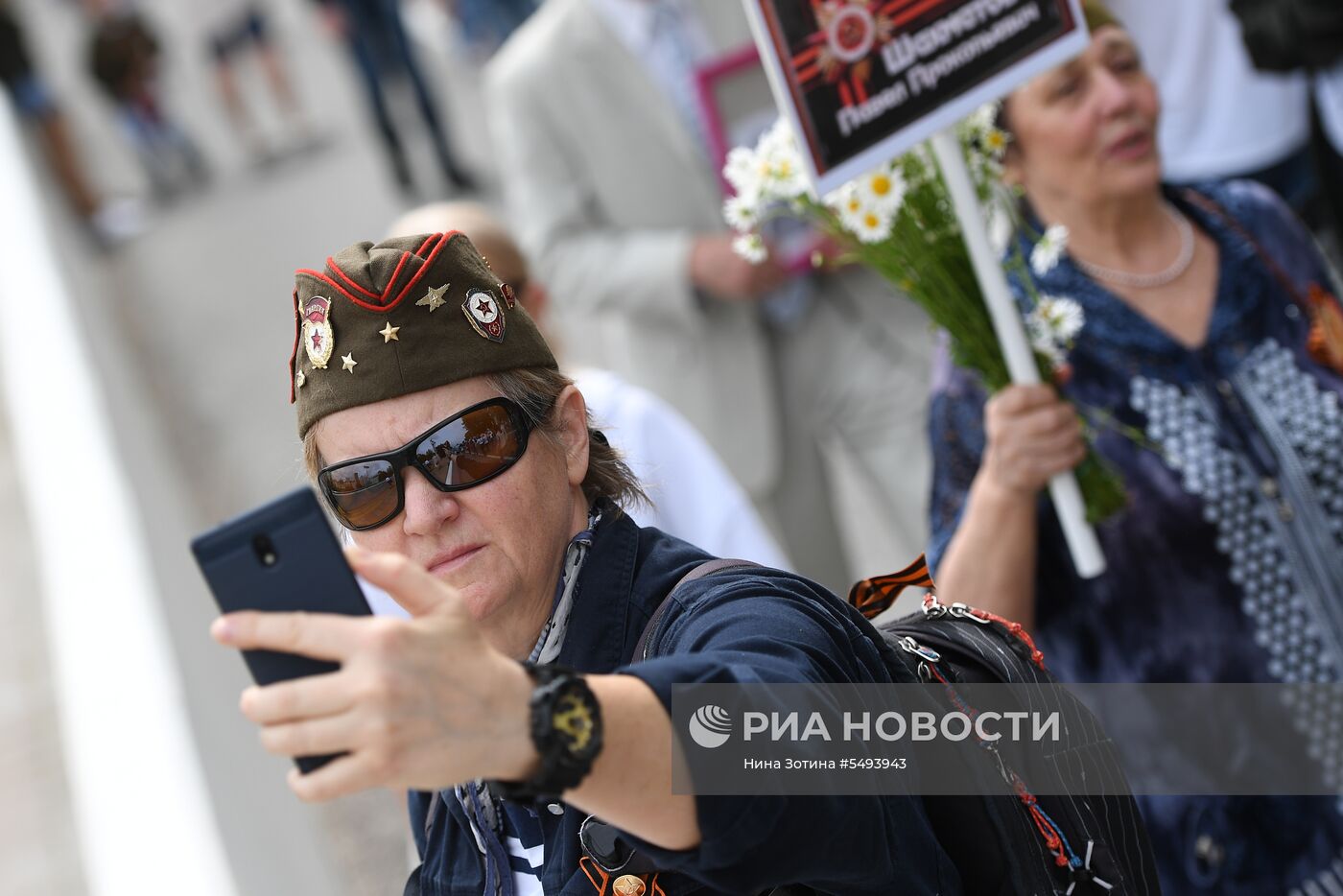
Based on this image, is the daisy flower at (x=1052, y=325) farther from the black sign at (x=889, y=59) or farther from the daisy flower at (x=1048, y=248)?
the black sign at (x=889, y=59)

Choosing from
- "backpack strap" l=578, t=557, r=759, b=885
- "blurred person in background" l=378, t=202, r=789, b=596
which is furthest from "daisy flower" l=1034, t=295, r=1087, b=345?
"backpack strap" l=578, t=557, r=759, b=885

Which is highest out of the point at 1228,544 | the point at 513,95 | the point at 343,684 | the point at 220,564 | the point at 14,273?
the point at 14,273

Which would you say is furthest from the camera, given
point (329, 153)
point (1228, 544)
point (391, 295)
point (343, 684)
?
point (329, 153)

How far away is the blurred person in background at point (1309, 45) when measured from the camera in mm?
3908

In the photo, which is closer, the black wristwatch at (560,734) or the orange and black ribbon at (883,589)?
the black wristwatch at (560,734)

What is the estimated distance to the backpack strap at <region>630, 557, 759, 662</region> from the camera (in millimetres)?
1729

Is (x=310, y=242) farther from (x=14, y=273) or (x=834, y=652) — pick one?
(x=834, y=652)

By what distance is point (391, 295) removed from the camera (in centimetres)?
174

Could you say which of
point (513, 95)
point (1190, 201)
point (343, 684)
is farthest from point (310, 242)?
point (343, 684)

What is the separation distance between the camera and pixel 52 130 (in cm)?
1217

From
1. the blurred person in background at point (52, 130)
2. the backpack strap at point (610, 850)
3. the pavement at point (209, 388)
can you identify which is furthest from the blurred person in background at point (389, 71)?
the backpack strap at point (610, 850)

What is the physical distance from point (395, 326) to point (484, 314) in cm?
11

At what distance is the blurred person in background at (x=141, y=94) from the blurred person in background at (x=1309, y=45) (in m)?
10.3

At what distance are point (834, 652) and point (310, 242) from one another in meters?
8.57
